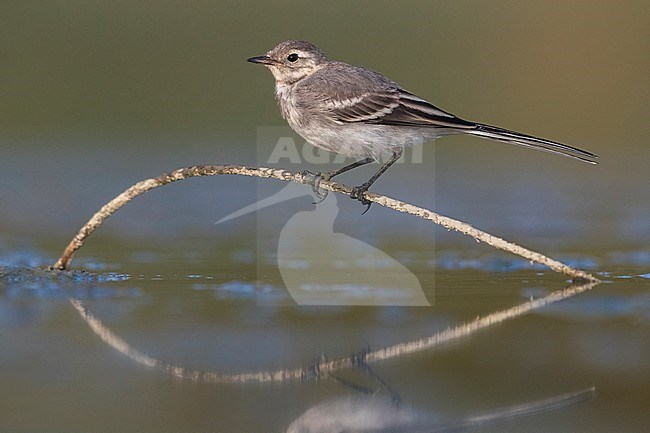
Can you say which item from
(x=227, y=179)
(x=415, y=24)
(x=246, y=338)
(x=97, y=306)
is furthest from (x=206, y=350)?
(x=415, y=24)

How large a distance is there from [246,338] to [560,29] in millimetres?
14929

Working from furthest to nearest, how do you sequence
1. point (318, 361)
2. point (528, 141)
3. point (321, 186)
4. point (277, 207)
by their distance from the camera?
point (277, 207) < point (321, 186) < point (528, 141) < point (318, 361)

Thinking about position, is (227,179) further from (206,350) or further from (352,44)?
(206,350)

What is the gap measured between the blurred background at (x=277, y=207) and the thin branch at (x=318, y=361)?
11cm

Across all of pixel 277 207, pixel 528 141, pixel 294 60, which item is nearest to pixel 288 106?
pixel 294 60

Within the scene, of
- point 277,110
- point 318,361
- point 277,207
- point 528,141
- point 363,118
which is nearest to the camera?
point 318,361

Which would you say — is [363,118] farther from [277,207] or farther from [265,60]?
[277,207]

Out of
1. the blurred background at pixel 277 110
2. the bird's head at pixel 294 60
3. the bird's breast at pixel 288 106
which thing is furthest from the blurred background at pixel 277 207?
the bird's head at pixel 294 60

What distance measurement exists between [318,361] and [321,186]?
2537mm

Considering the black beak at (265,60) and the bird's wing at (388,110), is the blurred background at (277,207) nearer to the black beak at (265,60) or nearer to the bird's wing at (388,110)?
the bird's wing at (388,110)

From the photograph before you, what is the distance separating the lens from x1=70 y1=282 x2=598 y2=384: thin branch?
20.2ft

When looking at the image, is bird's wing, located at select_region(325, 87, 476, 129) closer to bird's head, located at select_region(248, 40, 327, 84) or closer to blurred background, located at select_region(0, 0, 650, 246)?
bird's head, located at select_region(248, 40, 327, 84)

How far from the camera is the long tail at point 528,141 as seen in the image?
8.20m

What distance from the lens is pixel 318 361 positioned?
21.2 ft
